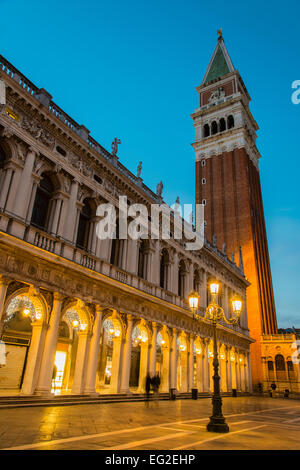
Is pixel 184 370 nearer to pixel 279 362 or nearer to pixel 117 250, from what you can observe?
pixel 117 250

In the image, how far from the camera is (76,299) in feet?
51.3

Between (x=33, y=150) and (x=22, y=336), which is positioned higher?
(x=33, y=150)

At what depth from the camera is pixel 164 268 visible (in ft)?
84.1

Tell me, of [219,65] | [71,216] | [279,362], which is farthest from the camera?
[219,65]

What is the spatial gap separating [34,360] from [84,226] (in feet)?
25.6

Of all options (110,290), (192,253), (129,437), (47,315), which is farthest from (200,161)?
(129,437)

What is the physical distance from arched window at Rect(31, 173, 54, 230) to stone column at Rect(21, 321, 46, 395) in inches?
189

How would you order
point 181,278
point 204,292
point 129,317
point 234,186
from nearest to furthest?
point 129,317, point 181,278, point 204,292, point 234,186

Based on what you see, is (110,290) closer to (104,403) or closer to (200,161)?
(104,403)

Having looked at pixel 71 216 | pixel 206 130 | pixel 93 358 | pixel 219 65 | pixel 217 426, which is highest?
pixel 219 65

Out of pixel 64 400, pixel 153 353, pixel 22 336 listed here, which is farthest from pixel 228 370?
pixel 64 400

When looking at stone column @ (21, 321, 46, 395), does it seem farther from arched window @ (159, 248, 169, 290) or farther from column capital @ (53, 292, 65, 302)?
arched window @ (159, 248, 169, 290)

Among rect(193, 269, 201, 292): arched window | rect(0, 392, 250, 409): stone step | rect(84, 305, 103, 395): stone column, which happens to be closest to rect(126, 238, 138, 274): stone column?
rect(84, 305, 103, 395): stone column

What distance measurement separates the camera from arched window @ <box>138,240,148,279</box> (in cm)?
2277
